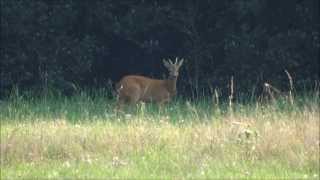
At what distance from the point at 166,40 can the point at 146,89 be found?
4294 mm

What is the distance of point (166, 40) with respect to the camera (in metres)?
23.2

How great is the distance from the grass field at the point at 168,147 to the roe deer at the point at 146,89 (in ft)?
18.3

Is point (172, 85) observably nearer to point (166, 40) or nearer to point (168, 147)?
point (166, 40)

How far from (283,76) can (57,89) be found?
4.96 metres

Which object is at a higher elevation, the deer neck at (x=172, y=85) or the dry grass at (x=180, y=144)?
the dry grass at (x=180, y=144)

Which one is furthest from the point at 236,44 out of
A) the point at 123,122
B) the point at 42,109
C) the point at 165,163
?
the point at 165,163

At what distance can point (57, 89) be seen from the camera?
70.0 ft

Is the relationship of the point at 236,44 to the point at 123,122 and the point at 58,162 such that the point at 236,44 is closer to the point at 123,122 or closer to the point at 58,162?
the point at 123,122

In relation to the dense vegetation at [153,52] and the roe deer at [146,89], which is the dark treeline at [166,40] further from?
the roe deer at [146,89]

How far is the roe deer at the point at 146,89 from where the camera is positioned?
61.1 ft

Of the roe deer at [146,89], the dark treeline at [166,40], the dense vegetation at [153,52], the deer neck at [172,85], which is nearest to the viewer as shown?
the dense vegetation at [153,52]

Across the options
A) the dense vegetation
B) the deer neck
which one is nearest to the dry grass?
the dense vegetation

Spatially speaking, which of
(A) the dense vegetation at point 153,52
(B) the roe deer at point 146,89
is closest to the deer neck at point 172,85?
(B) the roe deer at point 146,89

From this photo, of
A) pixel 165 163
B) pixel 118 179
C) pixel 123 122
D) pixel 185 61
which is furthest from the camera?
pixel 185 61
